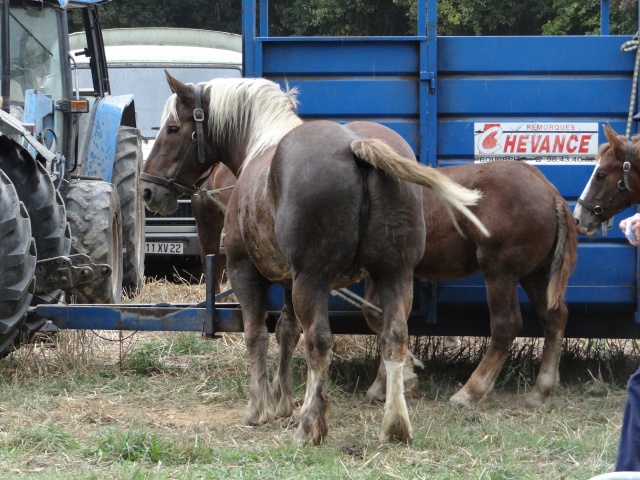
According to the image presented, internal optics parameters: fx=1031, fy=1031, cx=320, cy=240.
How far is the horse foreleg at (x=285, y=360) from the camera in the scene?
5.82 metres

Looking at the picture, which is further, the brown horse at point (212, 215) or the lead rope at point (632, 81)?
the brown horse at point (212, 215)

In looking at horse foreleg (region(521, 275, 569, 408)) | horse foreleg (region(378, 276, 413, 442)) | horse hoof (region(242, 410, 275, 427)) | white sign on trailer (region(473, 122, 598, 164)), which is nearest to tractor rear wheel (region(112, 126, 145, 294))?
horse hoof (region(242, 410, 275, 427))

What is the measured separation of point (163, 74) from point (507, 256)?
7545 mm

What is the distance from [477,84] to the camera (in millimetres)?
6387

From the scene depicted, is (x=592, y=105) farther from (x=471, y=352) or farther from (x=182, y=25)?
(x=182, y=25)

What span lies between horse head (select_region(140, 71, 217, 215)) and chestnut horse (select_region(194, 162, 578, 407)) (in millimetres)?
1423

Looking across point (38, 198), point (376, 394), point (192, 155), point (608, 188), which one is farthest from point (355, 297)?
point (38, 198)

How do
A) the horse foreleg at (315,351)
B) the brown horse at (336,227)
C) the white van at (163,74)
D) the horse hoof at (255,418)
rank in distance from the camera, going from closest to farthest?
1. the brown horse at (336,227)
2. the horse foreleg at (315,351)
3. the horse hoof at (255,418)
4. the white van at (163,74)

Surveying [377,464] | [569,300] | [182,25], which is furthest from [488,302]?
[182,25]

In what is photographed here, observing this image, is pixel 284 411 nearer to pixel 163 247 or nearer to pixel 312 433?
pixel 312 433

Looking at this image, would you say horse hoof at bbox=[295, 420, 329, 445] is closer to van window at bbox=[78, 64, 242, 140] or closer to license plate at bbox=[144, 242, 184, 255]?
license plate at bbox=[144, 242, 184, 255]

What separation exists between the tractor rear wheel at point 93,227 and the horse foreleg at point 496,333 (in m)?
2.93

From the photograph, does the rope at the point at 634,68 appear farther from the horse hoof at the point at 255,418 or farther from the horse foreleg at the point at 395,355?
the horse hoof at the point at 255,418

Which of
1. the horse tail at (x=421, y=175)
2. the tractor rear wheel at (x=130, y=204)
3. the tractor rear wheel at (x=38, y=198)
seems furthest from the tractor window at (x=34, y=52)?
the horse tail at (x=421, y=175)
